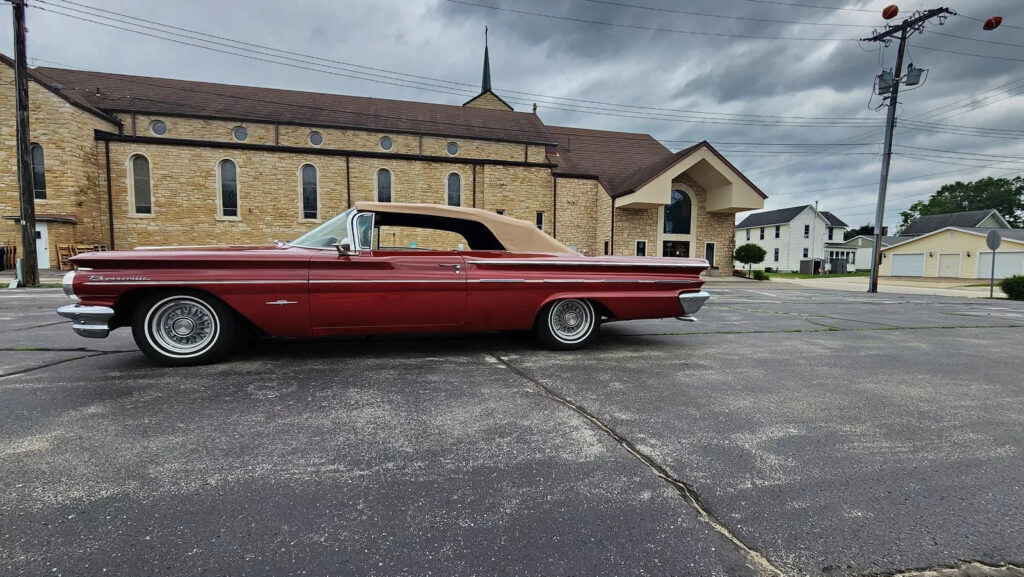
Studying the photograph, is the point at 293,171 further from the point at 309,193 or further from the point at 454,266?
the point at 454,266

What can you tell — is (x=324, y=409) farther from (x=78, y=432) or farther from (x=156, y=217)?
(x=156, y=217)

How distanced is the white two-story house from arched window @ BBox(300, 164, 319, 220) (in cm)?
4136

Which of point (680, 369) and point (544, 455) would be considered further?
point (680, 369)

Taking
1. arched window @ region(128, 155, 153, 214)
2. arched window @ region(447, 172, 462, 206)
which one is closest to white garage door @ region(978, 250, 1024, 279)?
arched window @ region(447, 172, 462, 206)

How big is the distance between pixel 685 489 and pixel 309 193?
2760cm

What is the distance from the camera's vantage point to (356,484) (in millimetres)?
1994

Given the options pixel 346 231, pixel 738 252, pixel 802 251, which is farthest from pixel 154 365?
pixel 802 251

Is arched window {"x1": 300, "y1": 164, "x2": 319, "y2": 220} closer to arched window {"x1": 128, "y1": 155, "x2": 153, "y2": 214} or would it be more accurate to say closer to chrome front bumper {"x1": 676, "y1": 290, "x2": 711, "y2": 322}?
arched window {"x1": 128, "y1": 155, "x2": 153, "y2": 214}

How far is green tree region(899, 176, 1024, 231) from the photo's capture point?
64125 mm

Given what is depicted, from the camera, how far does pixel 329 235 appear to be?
14.3 ft

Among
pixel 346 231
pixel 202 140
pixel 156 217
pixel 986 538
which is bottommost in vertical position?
pixel 986 538

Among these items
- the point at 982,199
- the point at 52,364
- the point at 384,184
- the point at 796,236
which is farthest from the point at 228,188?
the point at 982,199

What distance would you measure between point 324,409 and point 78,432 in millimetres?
1274

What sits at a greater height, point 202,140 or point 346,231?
point 202,140
